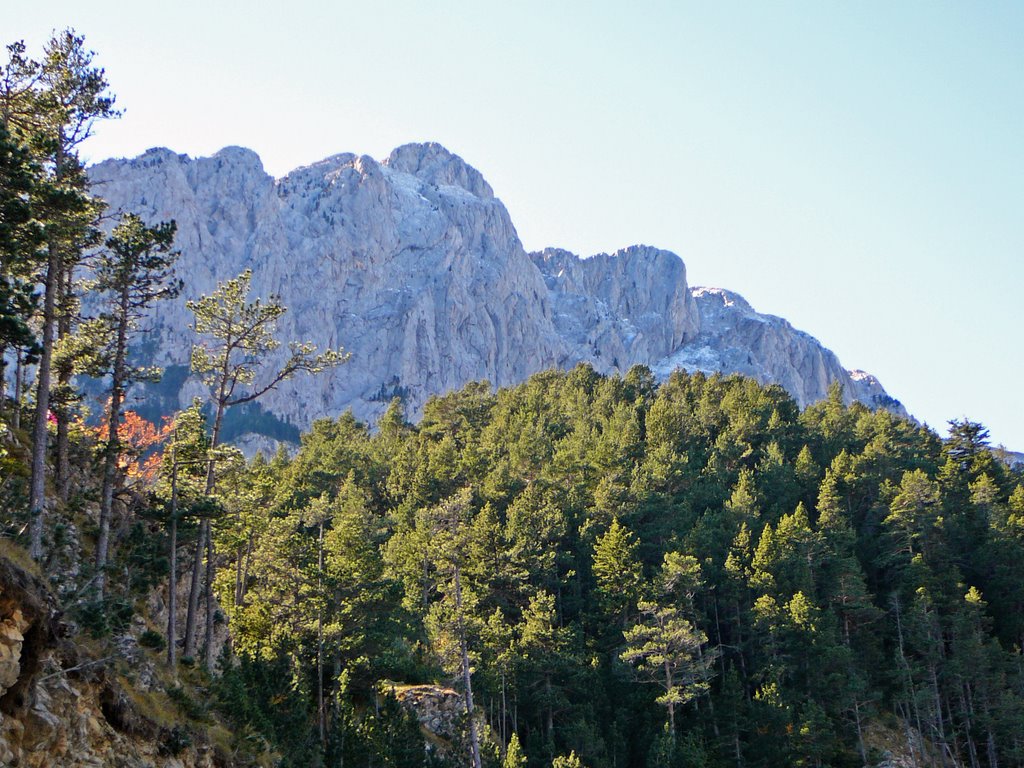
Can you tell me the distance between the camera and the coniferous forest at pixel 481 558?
77.5ft

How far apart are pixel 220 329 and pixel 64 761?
49.3 feet

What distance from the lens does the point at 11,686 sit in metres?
15.2

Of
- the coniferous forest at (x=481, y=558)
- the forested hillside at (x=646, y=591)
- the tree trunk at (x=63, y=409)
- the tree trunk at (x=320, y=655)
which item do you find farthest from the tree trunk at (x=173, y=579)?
the tree trunk at (x=320, y=655)

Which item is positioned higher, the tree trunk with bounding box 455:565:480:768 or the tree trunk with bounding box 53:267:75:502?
the tree trunk with bounding box 53:267:75:502

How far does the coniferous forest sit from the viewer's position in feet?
77.5

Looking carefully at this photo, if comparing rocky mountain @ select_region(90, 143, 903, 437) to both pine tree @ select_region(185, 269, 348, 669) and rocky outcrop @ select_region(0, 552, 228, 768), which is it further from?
rocky outcrop @ select_region(0, 552, 228, 768)

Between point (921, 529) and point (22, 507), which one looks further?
point (921, 529)

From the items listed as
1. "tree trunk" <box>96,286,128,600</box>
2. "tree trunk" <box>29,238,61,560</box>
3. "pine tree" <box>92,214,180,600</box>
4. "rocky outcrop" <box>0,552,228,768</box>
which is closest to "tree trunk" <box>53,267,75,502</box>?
"pine tree" <box>92,214,180,600</box>

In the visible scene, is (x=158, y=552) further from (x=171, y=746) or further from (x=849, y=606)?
(x=849, y=606)

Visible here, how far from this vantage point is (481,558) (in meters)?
50.0

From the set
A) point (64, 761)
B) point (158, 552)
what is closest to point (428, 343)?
point (158, 552)

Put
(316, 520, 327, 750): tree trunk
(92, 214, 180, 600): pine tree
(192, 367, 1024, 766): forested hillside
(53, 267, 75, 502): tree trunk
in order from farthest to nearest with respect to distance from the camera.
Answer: (192, 367, 1024, 766): forested hillside
(316, 520, 327, 750): tree trunk
(92, 214, 180, 600): pine tree
(53, 267, 75, 502): tree trunk

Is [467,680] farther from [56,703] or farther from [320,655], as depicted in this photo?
[56,703]

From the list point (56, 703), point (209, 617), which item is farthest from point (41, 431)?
point (209, 617)
